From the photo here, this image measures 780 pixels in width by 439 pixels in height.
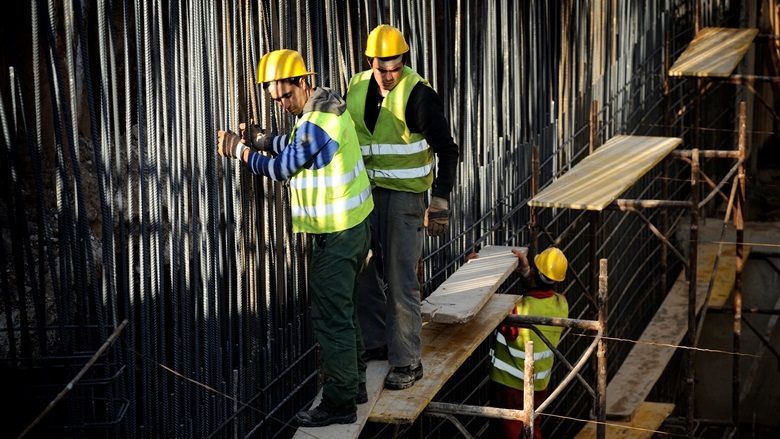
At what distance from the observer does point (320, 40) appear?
297 inches

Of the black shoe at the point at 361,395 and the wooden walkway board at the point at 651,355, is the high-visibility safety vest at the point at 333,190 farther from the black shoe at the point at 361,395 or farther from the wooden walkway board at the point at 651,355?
the wooden walkway board at the point at 651,355

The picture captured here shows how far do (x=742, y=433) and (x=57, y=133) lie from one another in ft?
42.7

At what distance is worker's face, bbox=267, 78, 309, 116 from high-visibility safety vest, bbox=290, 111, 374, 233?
10 centimetres

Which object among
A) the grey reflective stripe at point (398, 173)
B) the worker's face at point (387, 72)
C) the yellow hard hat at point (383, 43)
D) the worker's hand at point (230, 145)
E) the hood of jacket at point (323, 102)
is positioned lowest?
the grey reflective stripe at point (398, 173)

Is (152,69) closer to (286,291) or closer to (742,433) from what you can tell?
(286,291)

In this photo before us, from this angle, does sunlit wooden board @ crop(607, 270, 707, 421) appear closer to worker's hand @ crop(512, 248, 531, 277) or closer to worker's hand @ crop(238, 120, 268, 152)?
worker's hand @ crop(512, 248, 531, 277)

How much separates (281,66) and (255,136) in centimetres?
74

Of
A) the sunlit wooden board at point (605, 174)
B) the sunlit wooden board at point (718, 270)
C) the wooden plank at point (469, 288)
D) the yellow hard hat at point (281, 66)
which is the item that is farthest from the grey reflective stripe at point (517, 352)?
the sunlit wooden board at point (718, 270)

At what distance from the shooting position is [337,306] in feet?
21.5

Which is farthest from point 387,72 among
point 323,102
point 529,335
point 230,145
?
point 529,335

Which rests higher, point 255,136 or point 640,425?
point 255,136

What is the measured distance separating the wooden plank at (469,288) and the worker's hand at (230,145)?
2.19 m

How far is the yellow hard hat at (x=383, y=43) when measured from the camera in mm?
6961

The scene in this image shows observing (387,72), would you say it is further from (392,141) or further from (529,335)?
(529,335)
